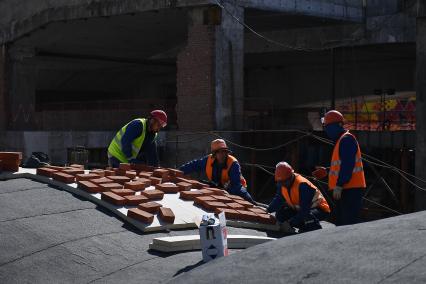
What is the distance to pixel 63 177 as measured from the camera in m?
9.23

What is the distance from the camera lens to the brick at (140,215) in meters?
7.54

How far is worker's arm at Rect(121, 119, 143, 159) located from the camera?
1104 centimetres

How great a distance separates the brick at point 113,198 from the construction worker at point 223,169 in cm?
250

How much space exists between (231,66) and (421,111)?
23.7ft

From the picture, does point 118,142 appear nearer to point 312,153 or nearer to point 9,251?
point 9,251

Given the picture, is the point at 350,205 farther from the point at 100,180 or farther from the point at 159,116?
the point at 159,116

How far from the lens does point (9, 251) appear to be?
7.05 metres

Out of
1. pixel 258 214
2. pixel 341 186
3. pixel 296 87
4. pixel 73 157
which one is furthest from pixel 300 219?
pixel 296 87

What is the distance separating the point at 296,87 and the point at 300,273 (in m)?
33.4

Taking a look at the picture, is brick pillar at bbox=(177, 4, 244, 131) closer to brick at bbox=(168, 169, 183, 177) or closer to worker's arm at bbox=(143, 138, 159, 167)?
worker's arm at bbox=(143, 138, 159, 167)

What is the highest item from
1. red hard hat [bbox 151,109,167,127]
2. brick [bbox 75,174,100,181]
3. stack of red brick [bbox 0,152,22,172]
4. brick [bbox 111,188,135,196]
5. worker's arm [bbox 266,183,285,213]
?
red hard hat [bbox 151,109,167,127]

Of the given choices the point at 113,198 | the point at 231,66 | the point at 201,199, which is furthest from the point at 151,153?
the point at 231,66

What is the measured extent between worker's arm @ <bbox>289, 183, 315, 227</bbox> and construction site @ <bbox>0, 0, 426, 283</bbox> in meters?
0.02

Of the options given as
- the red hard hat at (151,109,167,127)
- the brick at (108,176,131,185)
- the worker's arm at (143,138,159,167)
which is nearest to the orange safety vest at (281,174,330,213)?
the brick at (108,176,131,185)
